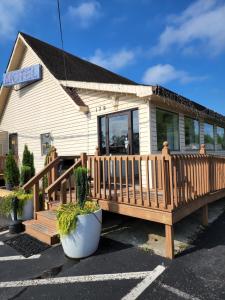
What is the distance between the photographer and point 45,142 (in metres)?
9.98

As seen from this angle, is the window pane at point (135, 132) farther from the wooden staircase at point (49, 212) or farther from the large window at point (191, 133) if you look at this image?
the large window at point (191, 133)

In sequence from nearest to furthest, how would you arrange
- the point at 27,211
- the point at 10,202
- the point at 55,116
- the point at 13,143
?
the point at 10,202 < the point at 27,211 < the point at 55,116 < the point at 13,143

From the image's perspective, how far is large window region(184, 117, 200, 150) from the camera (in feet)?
26.3

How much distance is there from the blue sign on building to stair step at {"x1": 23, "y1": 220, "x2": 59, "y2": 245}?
6.84m

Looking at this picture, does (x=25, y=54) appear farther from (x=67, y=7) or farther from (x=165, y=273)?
(x=165, y=273)

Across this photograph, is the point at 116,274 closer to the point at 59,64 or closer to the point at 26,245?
the point at 26,245

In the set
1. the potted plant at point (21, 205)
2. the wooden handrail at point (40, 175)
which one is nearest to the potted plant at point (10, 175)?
the potted plant at point (21, 205)

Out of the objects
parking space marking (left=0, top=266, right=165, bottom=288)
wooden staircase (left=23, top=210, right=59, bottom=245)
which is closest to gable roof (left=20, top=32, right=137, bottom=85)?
wooden staircase (left=23, top=210, right=59, bottom=245)

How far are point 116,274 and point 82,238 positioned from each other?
0.81 meters

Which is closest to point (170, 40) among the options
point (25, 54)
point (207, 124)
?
point (207, 124)

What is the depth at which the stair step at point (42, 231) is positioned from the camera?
4605mm

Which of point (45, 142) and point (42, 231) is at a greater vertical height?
point (45, 142)

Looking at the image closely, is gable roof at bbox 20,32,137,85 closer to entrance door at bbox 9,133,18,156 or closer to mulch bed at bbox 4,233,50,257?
entrance door at bbox 9,133,18,156

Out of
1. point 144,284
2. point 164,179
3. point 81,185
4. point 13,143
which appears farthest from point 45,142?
point 144,284
